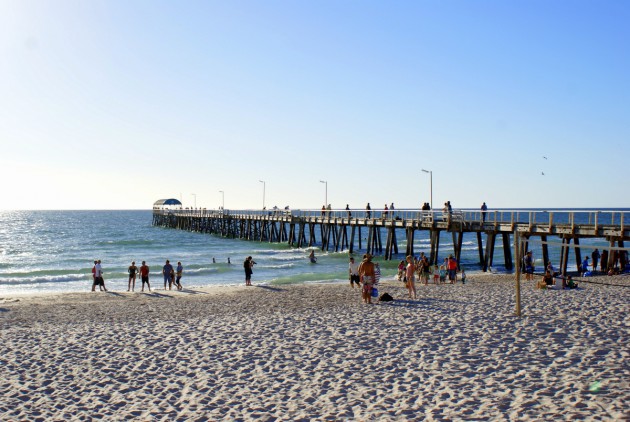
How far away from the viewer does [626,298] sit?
14.3m

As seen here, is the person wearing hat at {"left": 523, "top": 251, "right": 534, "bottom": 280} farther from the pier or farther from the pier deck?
the pier deck

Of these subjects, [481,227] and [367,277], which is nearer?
[367,277]

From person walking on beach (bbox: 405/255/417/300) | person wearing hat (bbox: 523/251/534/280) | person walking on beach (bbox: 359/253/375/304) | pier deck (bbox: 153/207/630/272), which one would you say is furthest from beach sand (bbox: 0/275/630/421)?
person wearing hat (bbox: 523/251/534/280)

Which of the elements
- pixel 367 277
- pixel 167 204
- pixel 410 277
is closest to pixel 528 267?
pixel 410 277

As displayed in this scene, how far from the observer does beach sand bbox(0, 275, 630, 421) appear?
7090mm

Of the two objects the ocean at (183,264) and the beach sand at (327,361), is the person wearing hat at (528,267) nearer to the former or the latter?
the ocean at (183,264)

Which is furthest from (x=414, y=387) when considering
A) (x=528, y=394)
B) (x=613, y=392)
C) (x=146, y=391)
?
(x=146, y=391)

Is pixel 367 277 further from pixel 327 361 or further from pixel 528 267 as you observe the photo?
pixel 528 267

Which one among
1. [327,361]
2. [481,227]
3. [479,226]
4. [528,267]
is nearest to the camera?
[327,361]

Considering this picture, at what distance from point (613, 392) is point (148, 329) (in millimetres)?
8478

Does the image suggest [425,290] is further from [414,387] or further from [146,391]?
[146,391]

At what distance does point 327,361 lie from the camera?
9148 millimetres

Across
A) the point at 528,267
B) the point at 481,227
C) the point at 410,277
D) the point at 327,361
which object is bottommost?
the point at 327,361

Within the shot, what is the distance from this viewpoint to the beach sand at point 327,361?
7090mm
